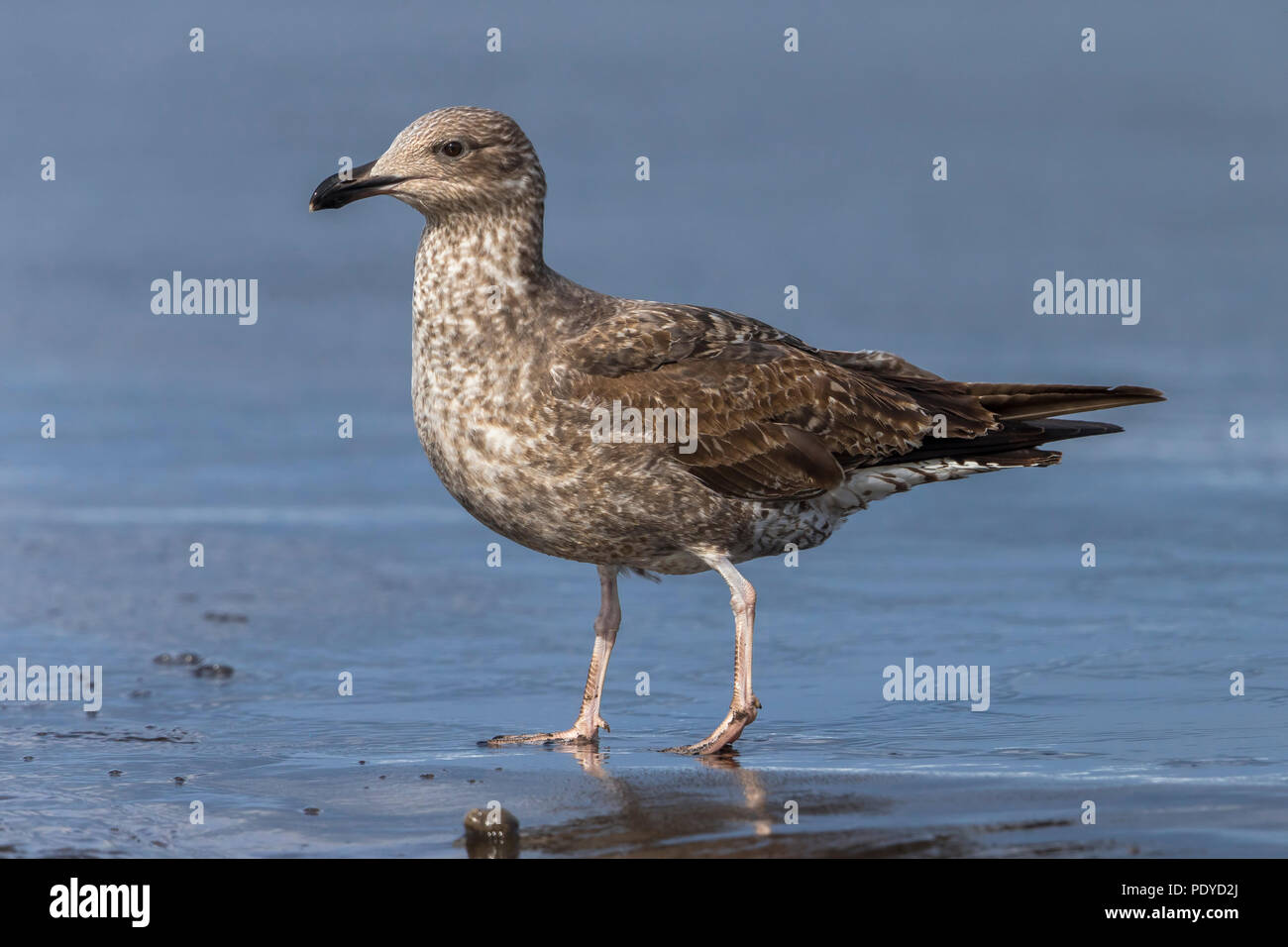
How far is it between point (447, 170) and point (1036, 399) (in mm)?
3502

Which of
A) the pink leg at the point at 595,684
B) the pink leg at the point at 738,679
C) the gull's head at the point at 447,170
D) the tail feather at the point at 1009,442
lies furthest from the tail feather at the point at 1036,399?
the gull's head at the point at 447,170

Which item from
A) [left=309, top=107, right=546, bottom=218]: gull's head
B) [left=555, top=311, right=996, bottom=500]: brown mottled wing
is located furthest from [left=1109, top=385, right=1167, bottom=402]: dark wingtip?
[left=309, top=107, right=546, bottom=218]: gull's head

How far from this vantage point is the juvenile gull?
8.58 meters

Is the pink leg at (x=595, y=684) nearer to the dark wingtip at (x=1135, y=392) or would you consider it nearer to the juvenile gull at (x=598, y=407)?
the juvenile gull at (x=598, y=407)

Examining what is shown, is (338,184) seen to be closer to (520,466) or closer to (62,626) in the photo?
(520,466)

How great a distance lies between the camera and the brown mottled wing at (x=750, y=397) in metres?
8.83

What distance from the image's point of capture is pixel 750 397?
9.20 m

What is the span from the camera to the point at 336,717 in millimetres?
9672

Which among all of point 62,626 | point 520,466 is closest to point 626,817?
point 520,466

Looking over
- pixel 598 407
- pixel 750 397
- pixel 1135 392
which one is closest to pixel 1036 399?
pixel 1135 392

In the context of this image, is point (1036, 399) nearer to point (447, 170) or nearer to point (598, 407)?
point (598, 407)

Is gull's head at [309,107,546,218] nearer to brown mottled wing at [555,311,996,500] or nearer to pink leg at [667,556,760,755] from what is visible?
brown mottled wing at [555,311,996,500]

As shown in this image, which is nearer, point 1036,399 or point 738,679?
point 738,679
